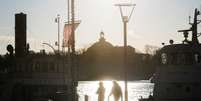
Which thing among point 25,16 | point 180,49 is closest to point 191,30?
point 180,49

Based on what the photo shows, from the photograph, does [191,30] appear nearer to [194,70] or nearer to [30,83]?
[194,70]

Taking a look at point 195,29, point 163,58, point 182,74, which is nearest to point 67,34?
point 163,58

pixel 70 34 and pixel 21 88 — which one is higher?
pixel 70 34

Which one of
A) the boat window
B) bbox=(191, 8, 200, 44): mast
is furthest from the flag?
bbox=(191, 8, 200, 44): mast

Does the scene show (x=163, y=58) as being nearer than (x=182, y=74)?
No

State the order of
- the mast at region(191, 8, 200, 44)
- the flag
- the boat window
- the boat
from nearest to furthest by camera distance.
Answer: the boat
the boat window
the flag
the mast at region(191, 8, 200, 44)

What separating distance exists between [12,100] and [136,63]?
132 meters

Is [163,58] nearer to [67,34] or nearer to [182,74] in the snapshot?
[182,74]

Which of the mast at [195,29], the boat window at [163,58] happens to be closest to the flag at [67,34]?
the boat window at [163,58]

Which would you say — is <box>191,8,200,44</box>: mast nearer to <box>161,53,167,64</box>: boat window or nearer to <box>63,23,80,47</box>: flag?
<box>161,53,167,64</box>: boat window

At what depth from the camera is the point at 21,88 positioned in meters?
52.2

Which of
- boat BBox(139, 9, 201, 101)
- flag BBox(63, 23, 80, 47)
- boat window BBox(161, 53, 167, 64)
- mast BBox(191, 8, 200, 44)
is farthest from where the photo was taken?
mast BBox(191, 8, 200, 44)

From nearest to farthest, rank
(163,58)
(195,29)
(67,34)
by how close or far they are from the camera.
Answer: (163,58) < (67,34) < (195,29)

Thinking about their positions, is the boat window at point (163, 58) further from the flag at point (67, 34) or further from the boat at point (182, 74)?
the flag at point (67, 34)
